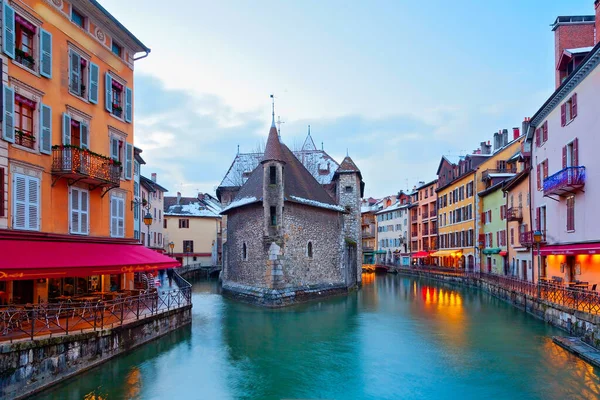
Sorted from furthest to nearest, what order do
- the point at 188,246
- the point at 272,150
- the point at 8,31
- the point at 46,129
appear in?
the point at 188,246
the point at 272,150
the point at 46,129
the point at 8,31

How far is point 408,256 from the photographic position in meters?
71.1

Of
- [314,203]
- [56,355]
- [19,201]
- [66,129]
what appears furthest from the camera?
[314,203]

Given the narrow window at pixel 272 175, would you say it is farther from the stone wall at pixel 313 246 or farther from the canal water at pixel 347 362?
the canal water at pixel 347 362

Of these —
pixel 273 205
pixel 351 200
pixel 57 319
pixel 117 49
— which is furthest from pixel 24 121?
pixel 351 200

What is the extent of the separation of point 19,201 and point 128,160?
6457mm

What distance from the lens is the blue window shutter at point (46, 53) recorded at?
15.0 m

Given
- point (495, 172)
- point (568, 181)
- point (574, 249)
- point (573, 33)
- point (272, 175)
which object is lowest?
point (574, 249)

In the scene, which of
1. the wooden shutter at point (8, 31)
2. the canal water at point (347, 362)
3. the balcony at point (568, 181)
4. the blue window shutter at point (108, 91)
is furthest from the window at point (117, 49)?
the balcony at point (568, 181)

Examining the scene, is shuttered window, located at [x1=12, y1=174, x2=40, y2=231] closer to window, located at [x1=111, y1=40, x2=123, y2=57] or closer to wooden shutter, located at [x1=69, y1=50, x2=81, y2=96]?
wooden shutter, located at [x1=69, y1=50, x2=81, y2=96]

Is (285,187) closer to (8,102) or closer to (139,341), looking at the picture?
(139,341)

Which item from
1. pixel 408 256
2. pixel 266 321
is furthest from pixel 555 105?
pixel 408 256

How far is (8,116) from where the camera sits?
13711 millimetres

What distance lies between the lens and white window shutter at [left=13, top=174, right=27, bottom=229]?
13703 mm

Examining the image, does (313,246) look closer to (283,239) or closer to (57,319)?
(283,239)
